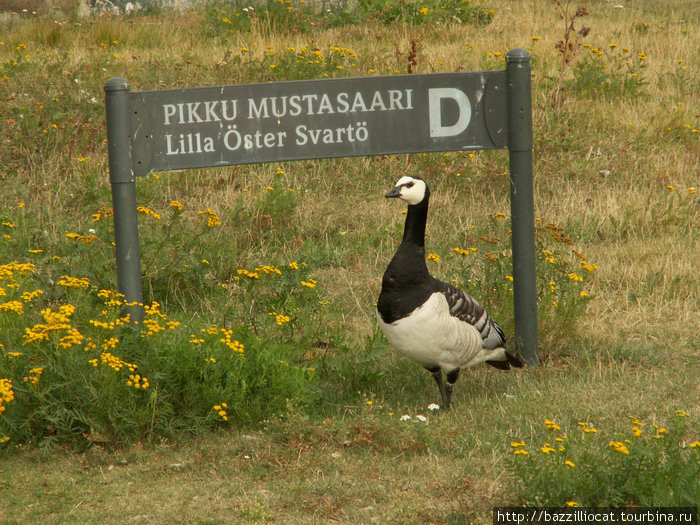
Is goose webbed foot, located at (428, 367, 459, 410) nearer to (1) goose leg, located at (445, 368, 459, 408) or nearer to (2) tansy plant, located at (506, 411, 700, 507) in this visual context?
(1) goose leg, located at (445, 368, 459, 408)

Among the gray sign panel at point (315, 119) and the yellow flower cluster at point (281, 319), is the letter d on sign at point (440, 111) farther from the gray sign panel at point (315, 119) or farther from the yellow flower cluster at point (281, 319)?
the yellow flower cluster at point (281, 319)

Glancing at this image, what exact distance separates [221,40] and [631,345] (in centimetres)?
769

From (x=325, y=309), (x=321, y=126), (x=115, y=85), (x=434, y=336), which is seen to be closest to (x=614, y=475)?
(x=434, y=336)

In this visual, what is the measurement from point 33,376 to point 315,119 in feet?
6.69

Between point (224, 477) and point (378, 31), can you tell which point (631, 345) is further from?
point (378, 31)

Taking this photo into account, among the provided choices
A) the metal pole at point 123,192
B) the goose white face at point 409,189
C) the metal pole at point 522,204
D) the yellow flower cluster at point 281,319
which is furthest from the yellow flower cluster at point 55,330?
the metal pole at point 522,204

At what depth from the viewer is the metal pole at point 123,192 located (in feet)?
15.1

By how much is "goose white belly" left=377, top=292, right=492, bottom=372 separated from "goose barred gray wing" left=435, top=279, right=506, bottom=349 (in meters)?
0.05

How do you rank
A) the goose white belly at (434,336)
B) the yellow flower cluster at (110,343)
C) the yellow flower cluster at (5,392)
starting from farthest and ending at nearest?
the goose white belly at (434,336) → the yellow flower cluster at (110,343) → the yellow flower cluster at (5,392)

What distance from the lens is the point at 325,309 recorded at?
5.89 m

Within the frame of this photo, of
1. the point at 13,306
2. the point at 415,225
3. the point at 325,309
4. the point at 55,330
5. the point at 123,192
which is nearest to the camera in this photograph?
the point at 55,330

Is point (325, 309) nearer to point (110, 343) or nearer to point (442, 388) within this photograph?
point (442, 388)

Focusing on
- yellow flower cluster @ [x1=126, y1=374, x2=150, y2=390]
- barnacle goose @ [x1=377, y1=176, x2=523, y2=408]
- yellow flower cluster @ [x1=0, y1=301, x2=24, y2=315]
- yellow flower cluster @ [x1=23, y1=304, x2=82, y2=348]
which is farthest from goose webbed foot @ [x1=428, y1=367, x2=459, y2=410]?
yellow flower cluster @ [x1=0, y1=301, x2=24, y2=315]

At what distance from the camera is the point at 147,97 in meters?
4.66
